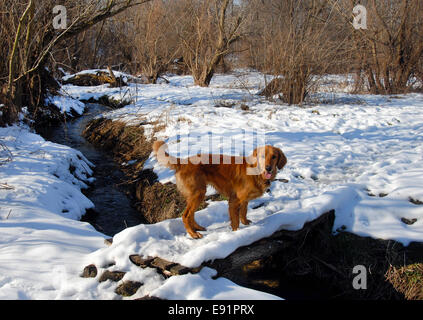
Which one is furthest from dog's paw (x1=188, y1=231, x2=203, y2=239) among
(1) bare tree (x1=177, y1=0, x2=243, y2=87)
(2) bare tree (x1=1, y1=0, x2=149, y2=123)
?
(1) bare tree (x1=177, y1=0, x2=243, y2=87)

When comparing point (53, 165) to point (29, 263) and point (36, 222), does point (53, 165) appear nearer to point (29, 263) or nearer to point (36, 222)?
point (36, 222)

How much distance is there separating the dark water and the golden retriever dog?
6.16ft

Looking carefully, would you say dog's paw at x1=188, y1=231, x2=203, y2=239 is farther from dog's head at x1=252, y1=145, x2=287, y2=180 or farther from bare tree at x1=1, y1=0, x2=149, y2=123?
bare tree at x1=1, y1=0, x2=149, y2=123

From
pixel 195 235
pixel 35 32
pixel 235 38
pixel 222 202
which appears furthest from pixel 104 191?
pixel 235 38

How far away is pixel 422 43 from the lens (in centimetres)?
1314

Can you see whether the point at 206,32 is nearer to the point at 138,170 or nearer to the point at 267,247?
the point at 138,170

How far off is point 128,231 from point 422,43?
14204mm

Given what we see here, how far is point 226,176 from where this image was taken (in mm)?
4352

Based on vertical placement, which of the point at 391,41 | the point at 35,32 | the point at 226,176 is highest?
the point at 391,41

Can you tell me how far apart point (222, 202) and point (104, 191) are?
134 inches

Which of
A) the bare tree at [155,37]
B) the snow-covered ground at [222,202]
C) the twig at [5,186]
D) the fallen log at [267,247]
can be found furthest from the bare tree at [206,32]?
the fallen log at [267,247]

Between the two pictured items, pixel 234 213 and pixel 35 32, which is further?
pixel 35 32

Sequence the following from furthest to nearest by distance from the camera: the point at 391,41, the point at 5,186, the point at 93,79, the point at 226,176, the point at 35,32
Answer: the point at 93,79 < the point at 391,41 < the point at 35,32 < the point at 5,186 < the point at 226,176

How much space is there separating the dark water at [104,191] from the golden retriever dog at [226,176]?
6.16 ft
